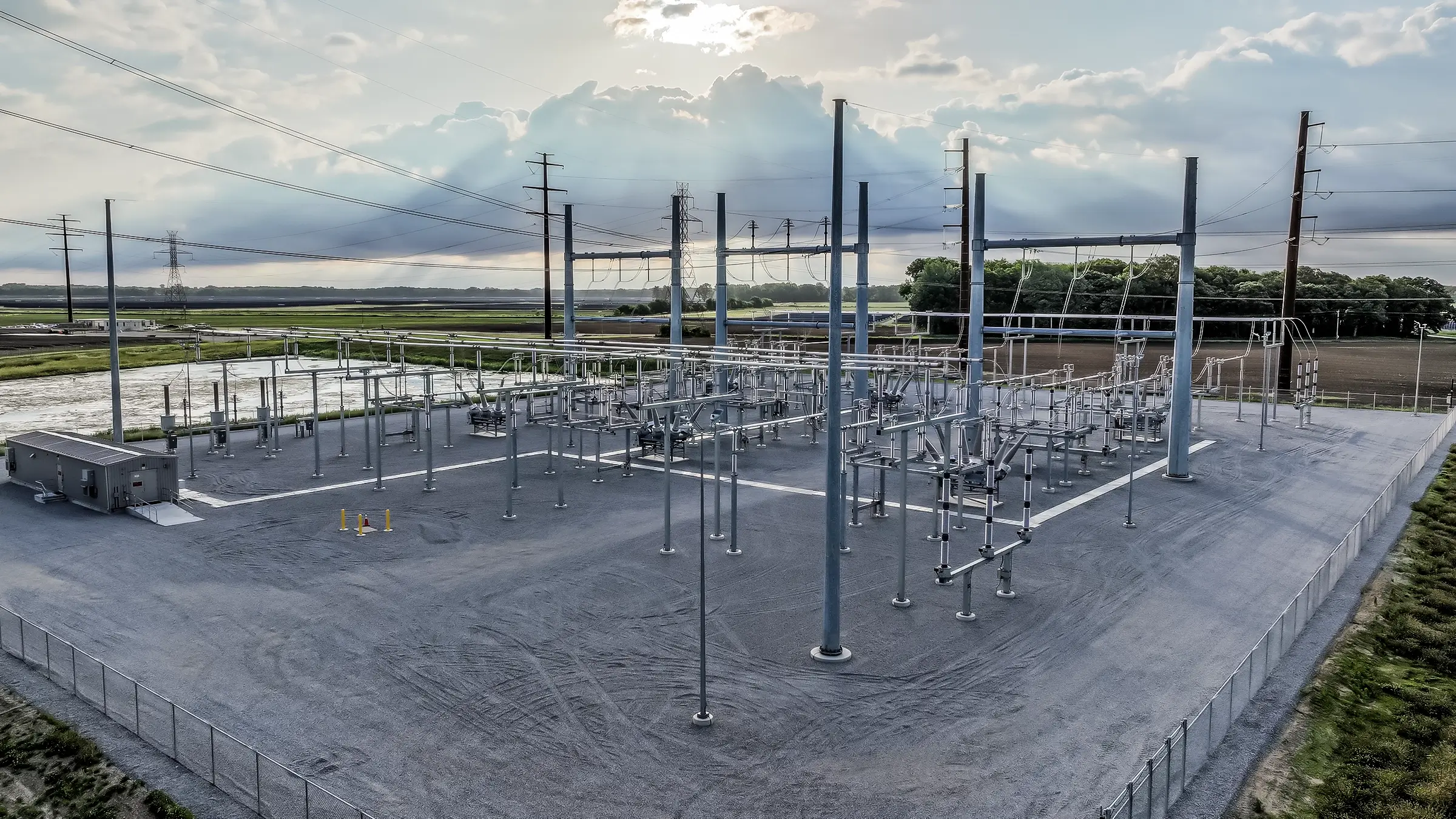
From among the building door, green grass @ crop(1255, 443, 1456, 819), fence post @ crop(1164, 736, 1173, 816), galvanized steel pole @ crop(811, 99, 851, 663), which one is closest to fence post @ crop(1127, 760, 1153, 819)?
fence post @ crop(1164, 736, 1173, 816)

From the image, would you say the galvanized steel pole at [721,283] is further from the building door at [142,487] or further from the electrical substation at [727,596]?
the building door at [142,487]

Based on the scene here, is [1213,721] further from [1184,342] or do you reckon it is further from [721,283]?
[721,283]

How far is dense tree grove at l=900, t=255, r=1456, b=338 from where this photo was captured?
9894cm

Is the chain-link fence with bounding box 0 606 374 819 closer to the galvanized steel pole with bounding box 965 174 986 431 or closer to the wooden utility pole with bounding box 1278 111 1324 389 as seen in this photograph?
the galvanized steel pole with bounding box 965 174 986 431

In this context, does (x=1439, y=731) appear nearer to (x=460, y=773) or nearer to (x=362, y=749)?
(x=460, y=773)

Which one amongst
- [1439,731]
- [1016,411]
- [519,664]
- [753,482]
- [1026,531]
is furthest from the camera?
[1016,411]

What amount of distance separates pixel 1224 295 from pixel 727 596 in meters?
102

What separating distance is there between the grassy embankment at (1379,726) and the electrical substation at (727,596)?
116 cm

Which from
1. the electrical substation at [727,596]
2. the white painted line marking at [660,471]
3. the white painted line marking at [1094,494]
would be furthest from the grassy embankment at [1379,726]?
the white painted line marking at [660,471]

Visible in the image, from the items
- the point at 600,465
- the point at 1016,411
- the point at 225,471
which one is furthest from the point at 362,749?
the point at 1016,411

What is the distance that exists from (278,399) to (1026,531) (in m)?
34.5

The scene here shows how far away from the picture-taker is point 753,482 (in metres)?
32.8

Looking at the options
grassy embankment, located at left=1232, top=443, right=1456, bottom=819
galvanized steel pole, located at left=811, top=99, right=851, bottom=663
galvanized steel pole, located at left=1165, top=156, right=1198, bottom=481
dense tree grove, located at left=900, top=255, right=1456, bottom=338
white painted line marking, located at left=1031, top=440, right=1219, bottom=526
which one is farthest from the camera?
dense tree grove, located at left=900, top=255, right=1456, bottom=338

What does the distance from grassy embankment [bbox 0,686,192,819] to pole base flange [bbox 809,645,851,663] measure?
31.9 ft
